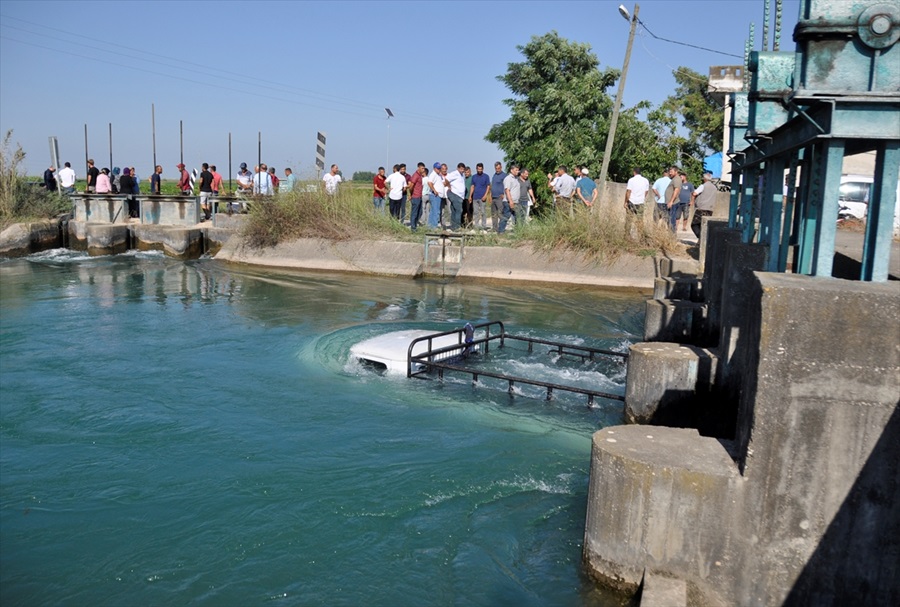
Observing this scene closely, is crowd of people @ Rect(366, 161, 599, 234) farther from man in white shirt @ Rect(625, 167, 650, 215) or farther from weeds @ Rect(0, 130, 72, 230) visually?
weeds @ Rect(0, 130, 72, 230)

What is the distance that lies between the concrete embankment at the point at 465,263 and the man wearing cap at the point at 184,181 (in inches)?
307

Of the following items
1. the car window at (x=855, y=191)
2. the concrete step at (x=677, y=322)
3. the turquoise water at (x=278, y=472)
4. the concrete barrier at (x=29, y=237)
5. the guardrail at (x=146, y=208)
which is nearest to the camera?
the turquoise water at (x=278, y=472)

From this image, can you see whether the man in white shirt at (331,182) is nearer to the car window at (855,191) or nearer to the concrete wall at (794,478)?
the car window at (855,191)

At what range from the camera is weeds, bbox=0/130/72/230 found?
Result: 2670 centimetres

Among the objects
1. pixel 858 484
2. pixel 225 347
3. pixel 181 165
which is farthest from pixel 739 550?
pixel 181 165

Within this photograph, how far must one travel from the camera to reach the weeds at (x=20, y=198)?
26.7m

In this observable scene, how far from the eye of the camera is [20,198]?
27500 mm

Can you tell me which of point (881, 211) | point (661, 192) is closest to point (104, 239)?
point (661, 192)

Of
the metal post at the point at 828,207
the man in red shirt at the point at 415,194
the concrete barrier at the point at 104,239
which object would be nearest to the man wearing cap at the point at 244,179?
the concrete barrier at the point at 104,239

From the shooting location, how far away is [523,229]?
19922 mm

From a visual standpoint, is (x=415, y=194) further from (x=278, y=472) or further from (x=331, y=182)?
(x=278, y=472)

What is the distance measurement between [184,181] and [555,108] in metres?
14.0

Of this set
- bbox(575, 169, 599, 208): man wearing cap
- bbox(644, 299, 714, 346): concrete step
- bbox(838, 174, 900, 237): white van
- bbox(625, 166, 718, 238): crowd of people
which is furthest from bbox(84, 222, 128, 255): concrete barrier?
bbox(838, 174, 900, 237): white van

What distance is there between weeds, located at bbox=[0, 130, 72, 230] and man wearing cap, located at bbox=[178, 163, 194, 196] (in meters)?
4.24
